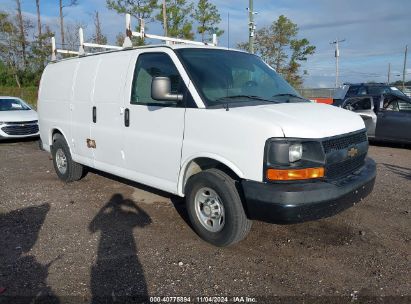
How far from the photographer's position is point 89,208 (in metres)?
5.69

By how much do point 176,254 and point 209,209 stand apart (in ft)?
1.92

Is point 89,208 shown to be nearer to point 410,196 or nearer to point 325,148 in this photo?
point 325,148

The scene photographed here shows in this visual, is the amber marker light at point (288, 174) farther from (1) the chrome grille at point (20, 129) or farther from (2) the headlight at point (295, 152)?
(1) the chrome grille at point (20, 129)

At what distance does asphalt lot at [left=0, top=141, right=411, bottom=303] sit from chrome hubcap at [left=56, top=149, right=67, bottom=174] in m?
1.02

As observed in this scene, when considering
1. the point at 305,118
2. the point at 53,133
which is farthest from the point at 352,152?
the point at 53,133

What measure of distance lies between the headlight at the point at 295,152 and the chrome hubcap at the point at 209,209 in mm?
886

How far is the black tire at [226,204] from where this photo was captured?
393 cm

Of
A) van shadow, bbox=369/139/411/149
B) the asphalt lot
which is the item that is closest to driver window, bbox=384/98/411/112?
van shadow, bbox=369/139/411/149

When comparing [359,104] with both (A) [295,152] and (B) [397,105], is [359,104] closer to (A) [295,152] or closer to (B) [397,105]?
(B) [397,105]

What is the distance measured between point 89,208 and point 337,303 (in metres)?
3.70

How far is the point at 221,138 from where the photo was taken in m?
3.95

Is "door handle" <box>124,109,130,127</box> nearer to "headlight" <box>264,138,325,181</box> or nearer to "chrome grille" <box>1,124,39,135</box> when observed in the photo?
"headlight" <box>264,138,325,181</box>

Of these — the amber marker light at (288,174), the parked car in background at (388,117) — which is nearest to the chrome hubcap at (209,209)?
the amber marker light at (288,174)

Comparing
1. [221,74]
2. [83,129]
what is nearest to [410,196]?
[221,74]
